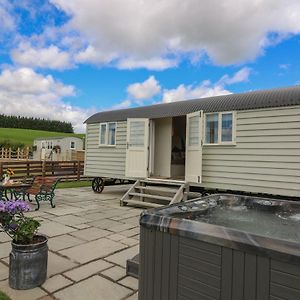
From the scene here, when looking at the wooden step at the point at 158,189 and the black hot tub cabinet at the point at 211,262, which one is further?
the wooden step at the point at 158,189

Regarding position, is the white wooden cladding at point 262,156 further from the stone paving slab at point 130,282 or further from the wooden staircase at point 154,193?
the stone paving slab at point 130,282

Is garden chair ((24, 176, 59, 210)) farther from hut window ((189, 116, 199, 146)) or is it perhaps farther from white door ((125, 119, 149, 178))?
hut window ((189, 116, 199, 146))

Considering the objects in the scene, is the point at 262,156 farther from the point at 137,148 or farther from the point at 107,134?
the point at 107,134

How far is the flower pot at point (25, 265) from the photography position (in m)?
2.76

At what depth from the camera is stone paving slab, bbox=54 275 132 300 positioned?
2679mm

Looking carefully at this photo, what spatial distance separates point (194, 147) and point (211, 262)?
5565mm

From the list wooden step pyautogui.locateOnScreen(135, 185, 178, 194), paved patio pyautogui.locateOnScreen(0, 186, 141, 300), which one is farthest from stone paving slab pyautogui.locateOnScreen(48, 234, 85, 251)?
wooden step pyautogui.locateOnScreen(135, 185, 178, 194)

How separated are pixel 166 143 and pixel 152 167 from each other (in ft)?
2.95

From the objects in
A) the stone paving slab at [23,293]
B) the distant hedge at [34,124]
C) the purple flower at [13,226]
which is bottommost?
the stone paving slab at [23,293]

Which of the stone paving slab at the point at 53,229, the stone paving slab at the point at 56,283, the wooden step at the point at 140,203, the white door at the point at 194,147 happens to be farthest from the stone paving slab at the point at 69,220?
the white door at the point at 194,147

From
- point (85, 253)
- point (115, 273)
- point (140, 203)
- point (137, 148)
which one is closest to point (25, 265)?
point (115, 273)

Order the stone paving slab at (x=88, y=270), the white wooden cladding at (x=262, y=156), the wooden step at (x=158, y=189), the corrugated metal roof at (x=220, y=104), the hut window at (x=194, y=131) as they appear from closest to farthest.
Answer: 1. the stone paving slab at (x=88, y=270)
2. the white wooden cladding at (x=262, y=156)
3. the corrugated metal roof at (x=220, y=104)
4. the hut window at (x=194, y=131)
5. the wooden step at (x=158, y=189)

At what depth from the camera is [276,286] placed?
64.6 inches

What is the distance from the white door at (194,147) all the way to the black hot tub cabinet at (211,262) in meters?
4.77
